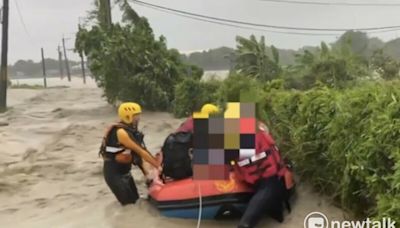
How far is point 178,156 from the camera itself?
22.1 ft

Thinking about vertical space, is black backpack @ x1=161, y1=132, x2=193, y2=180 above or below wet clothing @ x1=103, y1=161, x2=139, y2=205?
above

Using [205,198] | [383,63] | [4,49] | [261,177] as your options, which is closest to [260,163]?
[261,177]

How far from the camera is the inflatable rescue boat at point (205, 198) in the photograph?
636cm

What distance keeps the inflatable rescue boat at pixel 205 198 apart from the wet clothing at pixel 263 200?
0.67ft

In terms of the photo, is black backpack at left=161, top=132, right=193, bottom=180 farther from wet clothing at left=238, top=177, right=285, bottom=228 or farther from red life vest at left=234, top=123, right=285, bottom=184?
wet clothing at left=238, top=177, right=285, bottom=228

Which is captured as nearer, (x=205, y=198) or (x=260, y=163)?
(x=260, y=163)

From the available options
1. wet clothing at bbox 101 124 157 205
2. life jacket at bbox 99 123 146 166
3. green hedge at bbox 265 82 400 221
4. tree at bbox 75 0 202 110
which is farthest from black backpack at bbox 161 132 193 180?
tree at bbox 75 0 202 110

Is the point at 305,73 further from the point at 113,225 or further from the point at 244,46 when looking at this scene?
the point at 113,225

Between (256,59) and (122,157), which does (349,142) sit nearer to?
(122,157)

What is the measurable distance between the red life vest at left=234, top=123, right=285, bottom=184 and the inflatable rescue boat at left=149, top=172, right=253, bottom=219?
6.3 inches

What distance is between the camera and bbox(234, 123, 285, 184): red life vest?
6.18 meters

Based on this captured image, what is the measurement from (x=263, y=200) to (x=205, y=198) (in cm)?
68

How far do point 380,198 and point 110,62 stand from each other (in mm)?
17131

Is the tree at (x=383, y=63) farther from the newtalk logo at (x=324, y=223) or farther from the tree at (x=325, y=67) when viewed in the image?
the newtalk logo at (x=324, y=223)
